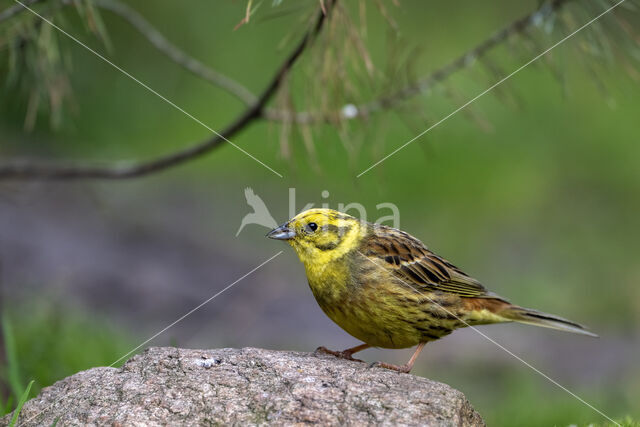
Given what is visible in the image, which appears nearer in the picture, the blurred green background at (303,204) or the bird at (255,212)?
the blurred green background at (303,204)

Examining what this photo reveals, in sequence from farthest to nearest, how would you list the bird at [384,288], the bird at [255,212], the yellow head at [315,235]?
the bird at [255,212], the yellow head at [315,235], the bird at [384,288]

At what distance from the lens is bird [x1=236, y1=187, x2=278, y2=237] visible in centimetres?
1074

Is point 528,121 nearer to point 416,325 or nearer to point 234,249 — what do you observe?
point 234,249

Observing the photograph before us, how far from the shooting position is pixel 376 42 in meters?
12.6

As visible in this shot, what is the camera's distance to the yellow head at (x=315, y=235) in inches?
180

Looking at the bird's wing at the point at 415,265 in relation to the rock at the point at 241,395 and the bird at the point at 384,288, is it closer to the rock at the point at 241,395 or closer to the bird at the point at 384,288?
the bird at the point at 384,288

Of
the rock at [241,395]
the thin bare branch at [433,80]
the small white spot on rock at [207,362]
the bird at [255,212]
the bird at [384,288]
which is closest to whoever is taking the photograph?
the rock at [241,395]

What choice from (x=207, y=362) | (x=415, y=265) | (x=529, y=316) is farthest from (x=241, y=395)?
(x=529, y=316)

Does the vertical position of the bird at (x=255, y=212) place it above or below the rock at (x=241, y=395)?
above

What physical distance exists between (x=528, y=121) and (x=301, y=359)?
9.23 m

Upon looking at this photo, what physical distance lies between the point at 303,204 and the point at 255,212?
3.56ft

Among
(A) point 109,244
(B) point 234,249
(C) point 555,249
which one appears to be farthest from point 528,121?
(A) point 109,244

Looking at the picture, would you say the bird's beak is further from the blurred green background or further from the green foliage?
the blurred green background

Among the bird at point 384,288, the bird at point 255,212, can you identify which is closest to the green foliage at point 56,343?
the bird at point 384,288
